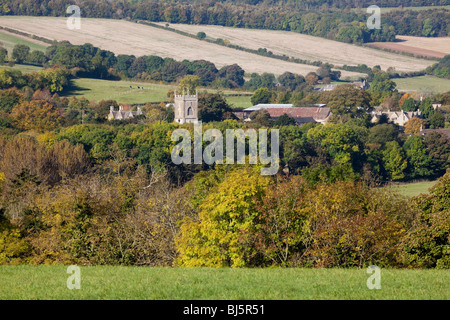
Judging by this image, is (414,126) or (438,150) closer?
(438,150)

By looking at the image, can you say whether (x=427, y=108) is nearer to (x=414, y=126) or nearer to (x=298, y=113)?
(x=414, y=126)

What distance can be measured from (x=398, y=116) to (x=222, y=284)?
130m

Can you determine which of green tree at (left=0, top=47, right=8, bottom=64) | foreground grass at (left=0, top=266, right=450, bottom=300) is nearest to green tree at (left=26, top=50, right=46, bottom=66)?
green tree at (left=0, top=47, right=8, bottom=64)

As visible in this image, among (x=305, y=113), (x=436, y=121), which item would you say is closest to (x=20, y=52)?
(x=305, y=113)

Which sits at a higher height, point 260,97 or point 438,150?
point 260,97

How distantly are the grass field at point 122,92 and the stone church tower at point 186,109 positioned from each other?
1727 cm

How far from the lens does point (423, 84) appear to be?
17962 centimetres

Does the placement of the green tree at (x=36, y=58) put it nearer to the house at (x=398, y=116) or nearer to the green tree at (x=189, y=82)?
the green tree at (x=189, y=82)

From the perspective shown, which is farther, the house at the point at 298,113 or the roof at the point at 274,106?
the roof at the point at 274,106

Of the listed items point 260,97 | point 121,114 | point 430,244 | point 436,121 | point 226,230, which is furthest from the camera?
point 260,97

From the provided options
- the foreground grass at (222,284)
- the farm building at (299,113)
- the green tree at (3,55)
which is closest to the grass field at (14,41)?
the green tree at (3,55)

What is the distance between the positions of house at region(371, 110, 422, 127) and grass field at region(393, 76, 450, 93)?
2842 centimetres

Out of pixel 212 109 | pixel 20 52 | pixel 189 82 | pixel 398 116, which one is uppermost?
pixel 20 52

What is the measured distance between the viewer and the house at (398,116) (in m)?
143
